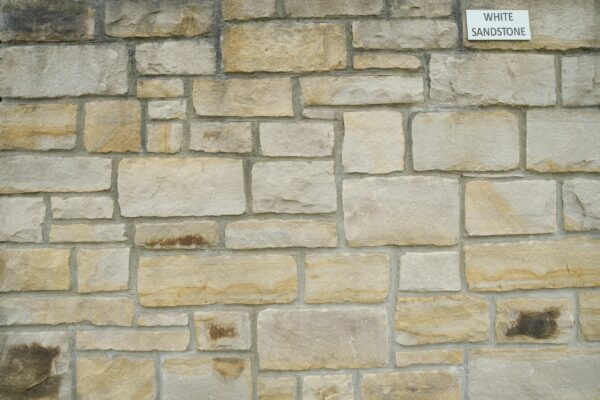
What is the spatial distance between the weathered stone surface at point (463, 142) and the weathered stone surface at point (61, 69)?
134 cm

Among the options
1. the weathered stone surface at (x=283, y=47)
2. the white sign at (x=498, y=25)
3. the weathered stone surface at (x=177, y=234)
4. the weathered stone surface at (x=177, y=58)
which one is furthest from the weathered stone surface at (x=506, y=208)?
the weathered stone surface at (x=177, y=58)

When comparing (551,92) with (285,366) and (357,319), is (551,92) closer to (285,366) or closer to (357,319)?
(357,319)

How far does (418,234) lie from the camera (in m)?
2.24

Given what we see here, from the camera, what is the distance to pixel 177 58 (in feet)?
7.32

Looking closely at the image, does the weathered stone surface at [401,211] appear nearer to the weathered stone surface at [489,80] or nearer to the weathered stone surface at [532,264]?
the weathered stone surface at [532,264]

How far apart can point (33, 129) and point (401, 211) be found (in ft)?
5.46

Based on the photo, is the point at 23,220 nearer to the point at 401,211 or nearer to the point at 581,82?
the point at 401,211

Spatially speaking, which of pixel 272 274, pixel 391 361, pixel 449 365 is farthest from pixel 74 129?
pixel 449 365

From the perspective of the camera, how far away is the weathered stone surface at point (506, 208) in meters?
2.25

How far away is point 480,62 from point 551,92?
13.7 inches

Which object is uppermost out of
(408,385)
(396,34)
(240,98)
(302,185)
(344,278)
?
(396,34)

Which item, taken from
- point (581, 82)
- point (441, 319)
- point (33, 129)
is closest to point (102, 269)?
point (33, 129)

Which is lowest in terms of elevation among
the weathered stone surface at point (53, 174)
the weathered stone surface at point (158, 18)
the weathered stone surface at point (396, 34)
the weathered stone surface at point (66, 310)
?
the weathered stone surface at point (66, 310)

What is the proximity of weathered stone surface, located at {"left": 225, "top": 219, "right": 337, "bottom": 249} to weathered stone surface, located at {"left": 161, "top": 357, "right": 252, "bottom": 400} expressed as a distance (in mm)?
515
